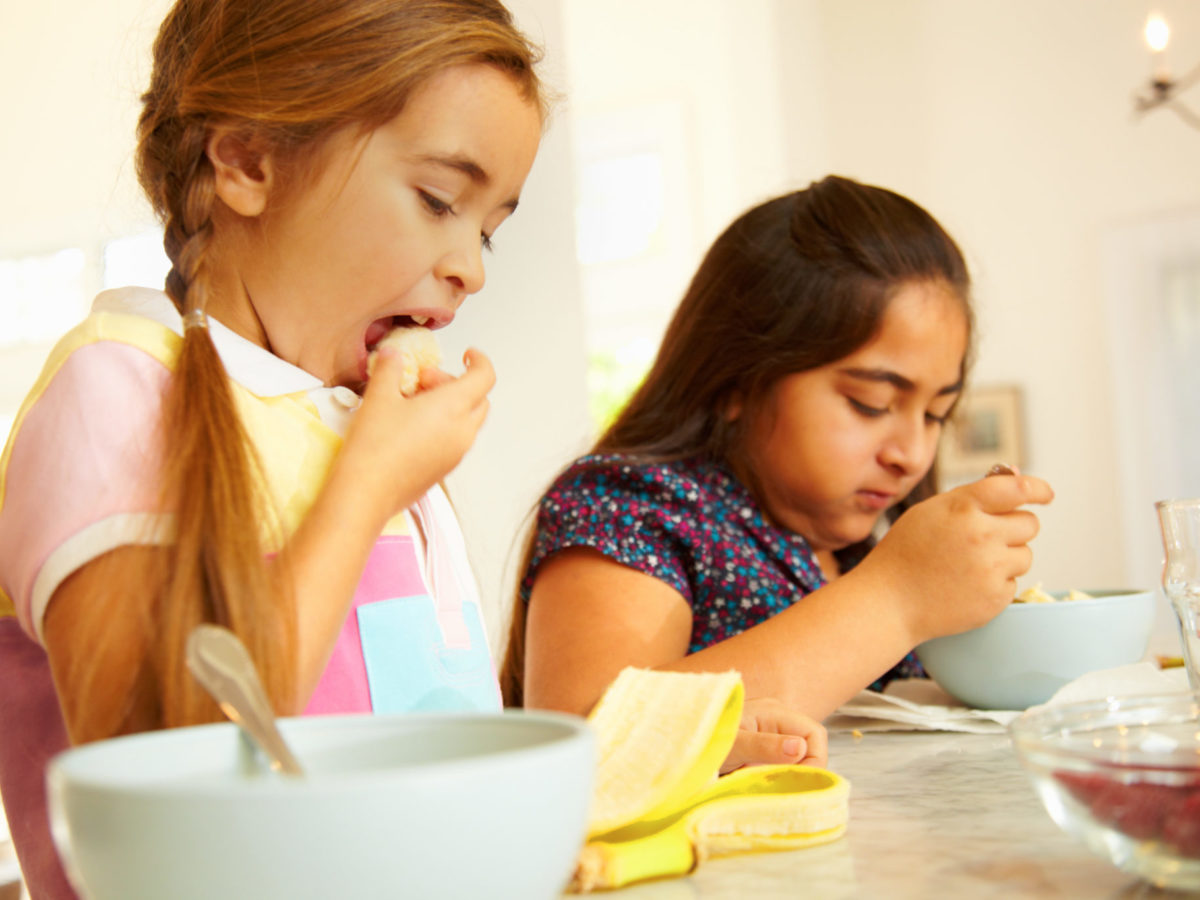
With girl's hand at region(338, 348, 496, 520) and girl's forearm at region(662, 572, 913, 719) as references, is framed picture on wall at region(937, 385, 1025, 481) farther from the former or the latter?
girl's hand at region(338, 348, 496, 520)

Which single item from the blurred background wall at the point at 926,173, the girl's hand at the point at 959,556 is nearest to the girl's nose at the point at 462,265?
the girl's hand at the point at 959,556

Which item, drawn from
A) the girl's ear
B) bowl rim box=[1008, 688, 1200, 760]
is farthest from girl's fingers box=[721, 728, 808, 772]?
the girl's ear

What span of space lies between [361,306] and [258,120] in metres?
0.14

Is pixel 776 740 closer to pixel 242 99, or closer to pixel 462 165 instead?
pixel 462 165

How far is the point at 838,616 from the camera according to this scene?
96cm

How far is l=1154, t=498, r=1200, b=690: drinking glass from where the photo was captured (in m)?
0.80

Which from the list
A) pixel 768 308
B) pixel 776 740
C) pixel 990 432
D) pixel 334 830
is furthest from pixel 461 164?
pixel 990 432

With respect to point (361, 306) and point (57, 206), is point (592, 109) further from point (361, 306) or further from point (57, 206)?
point (361, 306)

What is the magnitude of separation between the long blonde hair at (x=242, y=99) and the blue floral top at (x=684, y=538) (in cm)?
45

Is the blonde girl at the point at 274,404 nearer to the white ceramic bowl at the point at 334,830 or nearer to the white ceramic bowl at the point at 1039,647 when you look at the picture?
the white ceramic bowl at the point at 334,830

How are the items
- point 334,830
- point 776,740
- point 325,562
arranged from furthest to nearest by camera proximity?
point 776,740, point 325,562, point 334,830

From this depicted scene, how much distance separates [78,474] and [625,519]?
2.19 ft

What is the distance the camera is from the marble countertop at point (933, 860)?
0.44 meters

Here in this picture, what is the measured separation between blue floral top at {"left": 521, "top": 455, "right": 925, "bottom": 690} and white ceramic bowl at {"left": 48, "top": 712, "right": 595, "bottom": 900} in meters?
0.77
